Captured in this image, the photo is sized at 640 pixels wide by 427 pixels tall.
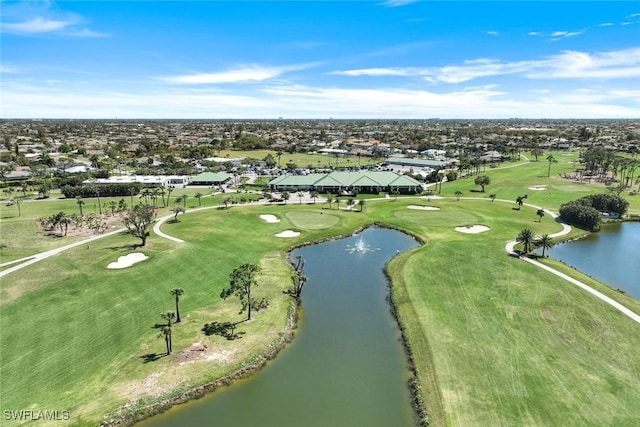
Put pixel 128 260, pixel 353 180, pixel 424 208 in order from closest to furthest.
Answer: pixel 128 260 → pixel 424 208 → pixel 353 180

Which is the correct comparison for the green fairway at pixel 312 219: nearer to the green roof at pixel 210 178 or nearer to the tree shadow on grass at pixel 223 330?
the tree shadow on grass at pixel 223 330

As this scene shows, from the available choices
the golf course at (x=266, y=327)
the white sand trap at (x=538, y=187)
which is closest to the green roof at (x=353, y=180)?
the white sand trap at (x=538, y=187)

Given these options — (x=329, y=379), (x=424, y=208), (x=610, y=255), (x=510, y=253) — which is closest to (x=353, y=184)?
(x=424, y=208)

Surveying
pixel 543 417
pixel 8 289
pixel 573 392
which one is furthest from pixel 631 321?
pixel 8 289

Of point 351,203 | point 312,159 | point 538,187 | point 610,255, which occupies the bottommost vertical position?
point 610,255

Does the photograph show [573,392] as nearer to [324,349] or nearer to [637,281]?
[324,349]

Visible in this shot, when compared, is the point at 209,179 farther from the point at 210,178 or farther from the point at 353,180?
the point at 353,180

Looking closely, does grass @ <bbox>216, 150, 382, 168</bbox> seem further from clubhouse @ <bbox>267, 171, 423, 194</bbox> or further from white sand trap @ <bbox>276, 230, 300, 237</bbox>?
white sand trap @ <bbox>276, 230, 300, 237</bbox>
